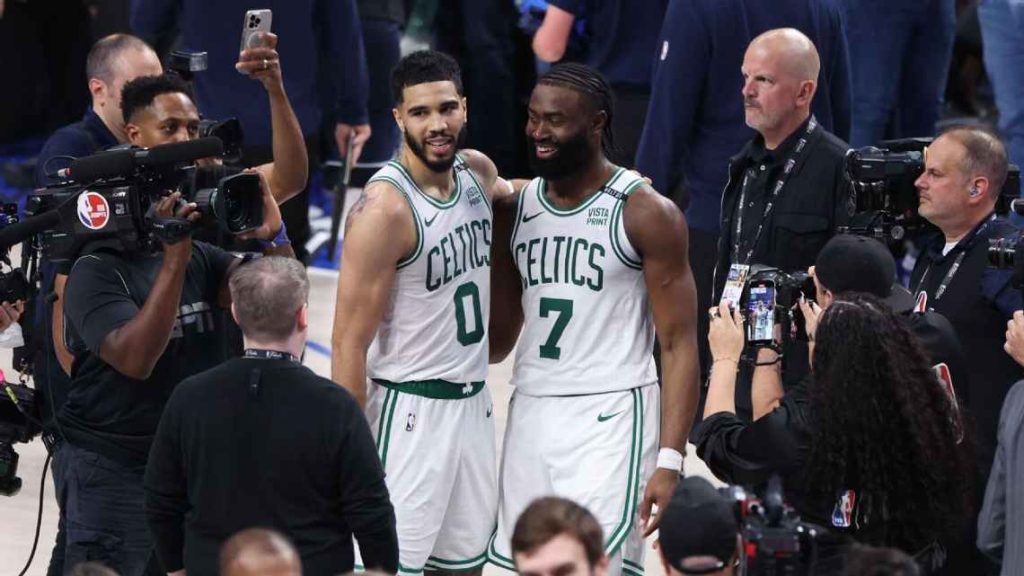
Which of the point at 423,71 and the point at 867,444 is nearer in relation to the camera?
the point at 867,444

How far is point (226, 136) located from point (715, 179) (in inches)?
89.7

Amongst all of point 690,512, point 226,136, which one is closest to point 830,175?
point 226,136

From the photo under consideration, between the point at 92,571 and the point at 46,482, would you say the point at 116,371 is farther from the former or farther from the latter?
the point at 46,482

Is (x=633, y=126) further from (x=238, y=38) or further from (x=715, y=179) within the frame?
(x=238, y=38)

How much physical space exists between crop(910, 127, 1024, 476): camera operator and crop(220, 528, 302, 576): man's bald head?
2.65 metres

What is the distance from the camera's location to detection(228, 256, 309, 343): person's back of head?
4.98 meters

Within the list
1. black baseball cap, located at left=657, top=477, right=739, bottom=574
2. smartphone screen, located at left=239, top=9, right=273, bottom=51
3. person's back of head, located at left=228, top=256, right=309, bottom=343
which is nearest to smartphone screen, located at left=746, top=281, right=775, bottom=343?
black baseball cap, located at left=657, top=477, right=739, bottom=574

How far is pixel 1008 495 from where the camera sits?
5289 millimetres

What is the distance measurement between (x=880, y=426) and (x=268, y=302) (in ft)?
5.29

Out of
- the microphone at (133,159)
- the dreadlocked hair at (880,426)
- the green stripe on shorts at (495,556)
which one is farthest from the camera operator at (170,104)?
the dreadlocked hair at (880,426)

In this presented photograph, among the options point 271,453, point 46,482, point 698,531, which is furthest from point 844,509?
point 46,482

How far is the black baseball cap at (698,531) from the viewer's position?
14.1 feet

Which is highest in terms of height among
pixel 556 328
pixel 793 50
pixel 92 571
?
pixel 793 50

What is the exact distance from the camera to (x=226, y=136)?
6.37 metres
